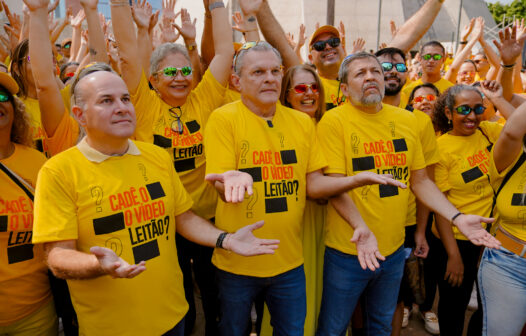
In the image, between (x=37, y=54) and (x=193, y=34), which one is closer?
(x=37, y=54)

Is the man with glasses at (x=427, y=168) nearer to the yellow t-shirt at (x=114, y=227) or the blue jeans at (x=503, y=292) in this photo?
the blue jeans at (x=503, y=292)

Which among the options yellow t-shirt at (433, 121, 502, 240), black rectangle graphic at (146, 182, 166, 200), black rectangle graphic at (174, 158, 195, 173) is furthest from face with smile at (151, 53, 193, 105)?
yellow t-shirt at (433, 121, 502, 240)

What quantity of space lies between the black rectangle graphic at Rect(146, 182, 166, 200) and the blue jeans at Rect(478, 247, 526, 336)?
216 centimetres

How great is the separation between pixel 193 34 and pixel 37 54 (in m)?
1.91

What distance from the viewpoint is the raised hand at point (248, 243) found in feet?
5.90

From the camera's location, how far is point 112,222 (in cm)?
170

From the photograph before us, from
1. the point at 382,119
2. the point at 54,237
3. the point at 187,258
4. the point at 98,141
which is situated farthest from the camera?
the point at 187,258

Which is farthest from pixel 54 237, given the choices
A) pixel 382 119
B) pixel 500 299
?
pixel 500 299

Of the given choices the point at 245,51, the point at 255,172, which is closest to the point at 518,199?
the point at 255,172

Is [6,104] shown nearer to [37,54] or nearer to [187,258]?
[37,54]

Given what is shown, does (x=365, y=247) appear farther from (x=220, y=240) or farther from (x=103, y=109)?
(x=103, y=109)

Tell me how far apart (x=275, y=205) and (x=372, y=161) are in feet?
2.43

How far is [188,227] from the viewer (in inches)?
80.6

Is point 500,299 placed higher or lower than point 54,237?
lower
